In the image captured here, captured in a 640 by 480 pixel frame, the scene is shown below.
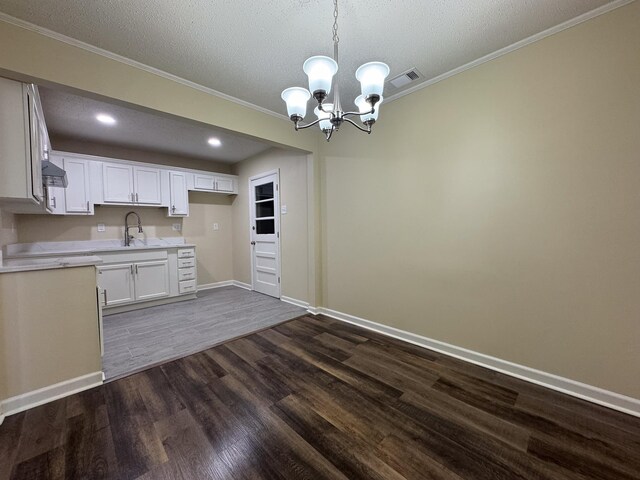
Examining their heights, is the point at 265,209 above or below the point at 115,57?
below

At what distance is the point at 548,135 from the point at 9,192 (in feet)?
12.8

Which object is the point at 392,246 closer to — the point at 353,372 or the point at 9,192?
the point at 353,372

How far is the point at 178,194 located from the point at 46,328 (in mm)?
3042

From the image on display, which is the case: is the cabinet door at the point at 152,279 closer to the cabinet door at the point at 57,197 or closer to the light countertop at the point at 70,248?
the light countertop at the point at 70,248

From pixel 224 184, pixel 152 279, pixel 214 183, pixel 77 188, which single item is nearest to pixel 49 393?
pixel 152 279

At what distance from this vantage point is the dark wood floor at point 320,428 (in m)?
1.28

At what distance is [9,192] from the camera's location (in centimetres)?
171

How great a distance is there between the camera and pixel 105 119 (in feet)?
10.0

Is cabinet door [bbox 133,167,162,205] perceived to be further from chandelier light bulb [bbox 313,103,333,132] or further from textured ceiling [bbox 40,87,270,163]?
chandelier light bulb [bbox 313,103,333,132]

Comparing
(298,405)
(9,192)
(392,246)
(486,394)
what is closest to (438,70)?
(392,246)

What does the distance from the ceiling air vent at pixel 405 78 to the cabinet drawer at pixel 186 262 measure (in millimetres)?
3985

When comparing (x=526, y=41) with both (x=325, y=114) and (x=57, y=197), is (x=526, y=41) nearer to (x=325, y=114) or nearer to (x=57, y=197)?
(x=325, y=114)

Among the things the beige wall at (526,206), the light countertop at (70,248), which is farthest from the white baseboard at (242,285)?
the beige wall at (526,206)

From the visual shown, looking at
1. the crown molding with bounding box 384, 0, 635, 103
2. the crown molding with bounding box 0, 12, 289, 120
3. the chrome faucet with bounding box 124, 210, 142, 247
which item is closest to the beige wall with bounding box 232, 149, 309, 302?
the crown molding with bounding box 0, 12, 289, 120
